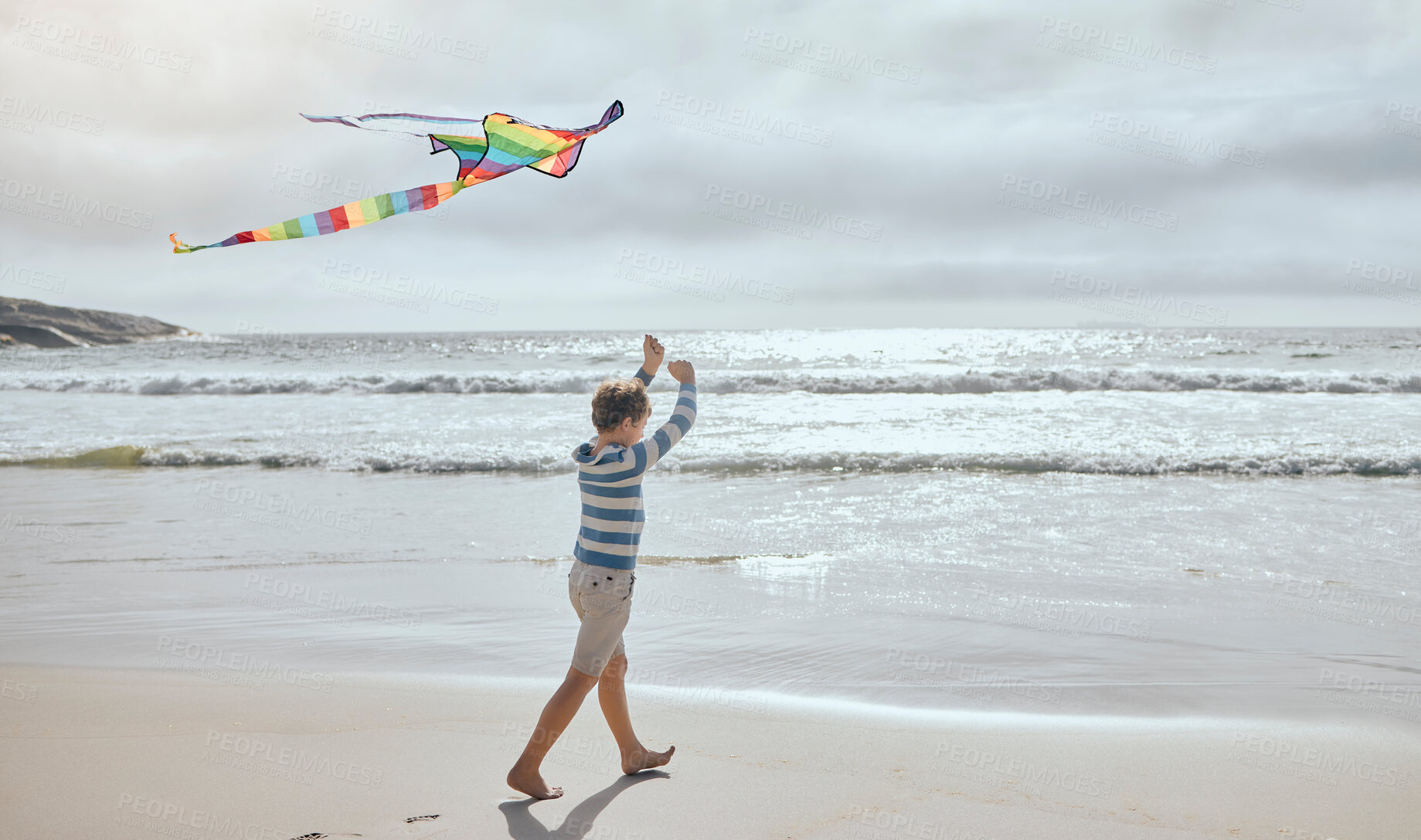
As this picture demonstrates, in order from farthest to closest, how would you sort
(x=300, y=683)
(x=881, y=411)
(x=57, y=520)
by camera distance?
1. (x=881, y=411)
2. (x=57, y=520)
3. (x=300, y=683)

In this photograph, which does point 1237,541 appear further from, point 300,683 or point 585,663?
point 300,683

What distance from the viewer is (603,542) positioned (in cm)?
285

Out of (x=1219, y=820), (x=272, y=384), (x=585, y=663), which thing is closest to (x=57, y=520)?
(x=585, y=663)

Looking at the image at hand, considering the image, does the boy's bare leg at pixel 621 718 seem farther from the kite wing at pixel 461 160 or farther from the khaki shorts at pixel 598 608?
the kite wing at pixel 461 160

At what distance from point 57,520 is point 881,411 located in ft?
46.2

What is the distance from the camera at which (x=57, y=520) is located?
26.3ft

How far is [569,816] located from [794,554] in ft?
13.4

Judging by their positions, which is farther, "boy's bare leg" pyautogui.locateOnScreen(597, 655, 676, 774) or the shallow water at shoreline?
the shallow water at shoreline

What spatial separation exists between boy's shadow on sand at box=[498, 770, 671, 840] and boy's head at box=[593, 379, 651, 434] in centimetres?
131

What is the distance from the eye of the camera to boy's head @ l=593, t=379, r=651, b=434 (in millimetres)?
2828

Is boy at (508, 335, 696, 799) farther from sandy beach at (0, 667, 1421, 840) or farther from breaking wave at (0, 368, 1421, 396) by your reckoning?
breaking wave at (0, 368, 1421, 396)

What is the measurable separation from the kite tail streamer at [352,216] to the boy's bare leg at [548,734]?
1.69m
